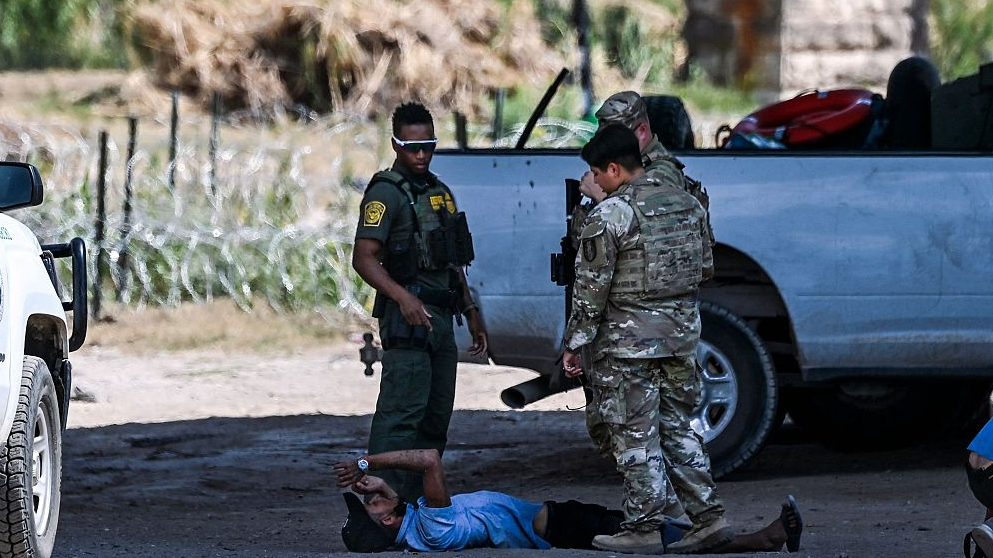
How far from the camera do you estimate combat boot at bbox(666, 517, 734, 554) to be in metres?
5.30

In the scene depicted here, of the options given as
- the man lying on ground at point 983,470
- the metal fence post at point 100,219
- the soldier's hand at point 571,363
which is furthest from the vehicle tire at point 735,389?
the metal fence post at point 100,219

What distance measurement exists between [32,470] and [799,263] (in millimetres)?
3433

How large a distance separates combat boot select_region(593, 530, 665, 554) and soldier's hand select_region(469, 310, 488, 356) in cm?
129

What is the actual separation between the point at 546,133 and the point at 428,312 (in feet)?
31.2

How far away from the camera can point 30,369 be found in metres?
4.82

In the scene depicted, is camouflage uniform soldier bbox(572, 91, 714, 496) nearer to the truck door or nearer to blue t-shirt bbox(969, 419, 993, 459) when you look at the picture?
the truck door

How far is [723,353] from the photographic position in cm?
677

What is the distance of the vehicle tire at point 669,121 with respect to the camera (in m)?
7.41

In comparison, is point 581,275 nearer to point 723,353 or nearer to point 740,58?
point 723,353

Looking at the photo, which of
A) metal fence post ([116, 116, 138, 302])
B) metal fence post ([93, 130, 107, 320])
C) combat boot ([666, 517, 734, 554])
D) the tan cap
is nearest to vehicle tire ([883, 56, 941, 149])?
the tan cap

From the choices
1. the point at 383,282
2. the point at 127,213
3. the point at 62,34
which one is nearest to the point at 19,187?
the point at 383,282

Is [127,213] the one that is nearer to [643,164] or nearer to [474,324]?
A: [474,324]

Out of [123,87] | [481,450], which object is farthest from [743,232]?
[123,87]

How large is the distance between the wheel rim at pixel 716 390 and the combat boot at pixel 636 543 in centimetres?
151
